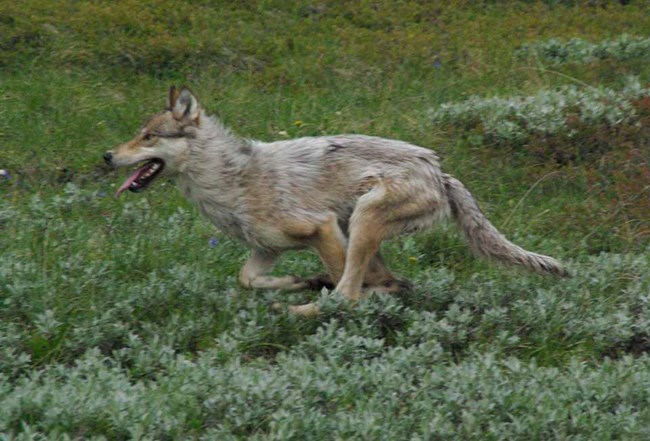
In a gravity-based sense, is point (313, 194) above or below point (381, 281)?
above

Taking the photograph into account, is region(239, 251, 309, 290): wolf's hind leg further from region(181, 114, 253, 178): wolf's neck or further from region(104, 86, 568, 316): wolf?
region(181, 114, 253, 178): wolf's neck

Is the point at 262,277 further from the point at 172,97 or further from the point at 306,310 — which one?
the point at 172,97

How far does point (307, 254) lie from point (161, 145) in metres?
1.66

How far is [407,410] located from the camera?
556cm

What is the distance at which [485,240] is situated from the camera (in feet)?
24.1

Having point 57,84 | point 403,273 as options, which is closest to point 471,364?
point 403,273

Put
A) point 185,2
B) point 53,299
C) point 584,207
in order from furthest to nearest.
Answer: point 185,2
point 584,207
point 53,299

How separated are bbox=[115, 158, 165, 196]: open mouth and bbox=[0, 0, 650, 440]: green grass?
1.84ft

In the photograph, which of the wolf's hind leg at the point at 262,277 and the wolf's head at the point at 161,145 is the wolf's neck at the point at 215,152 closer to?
the wolf's head at the point at 161,145

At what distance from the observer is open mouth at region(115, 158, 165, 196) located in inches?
287

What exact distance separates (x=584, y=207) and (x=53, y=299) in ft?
14.7

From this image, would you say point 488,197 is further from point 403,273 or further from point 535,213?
point 403,273

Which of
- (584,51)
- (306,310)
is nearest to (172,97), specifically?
(306,310)

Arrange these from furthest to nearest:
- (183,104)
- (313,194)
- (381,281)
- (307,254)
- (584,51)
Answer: (584,51), (307,254), (381,281), (183,104), (313,194)
